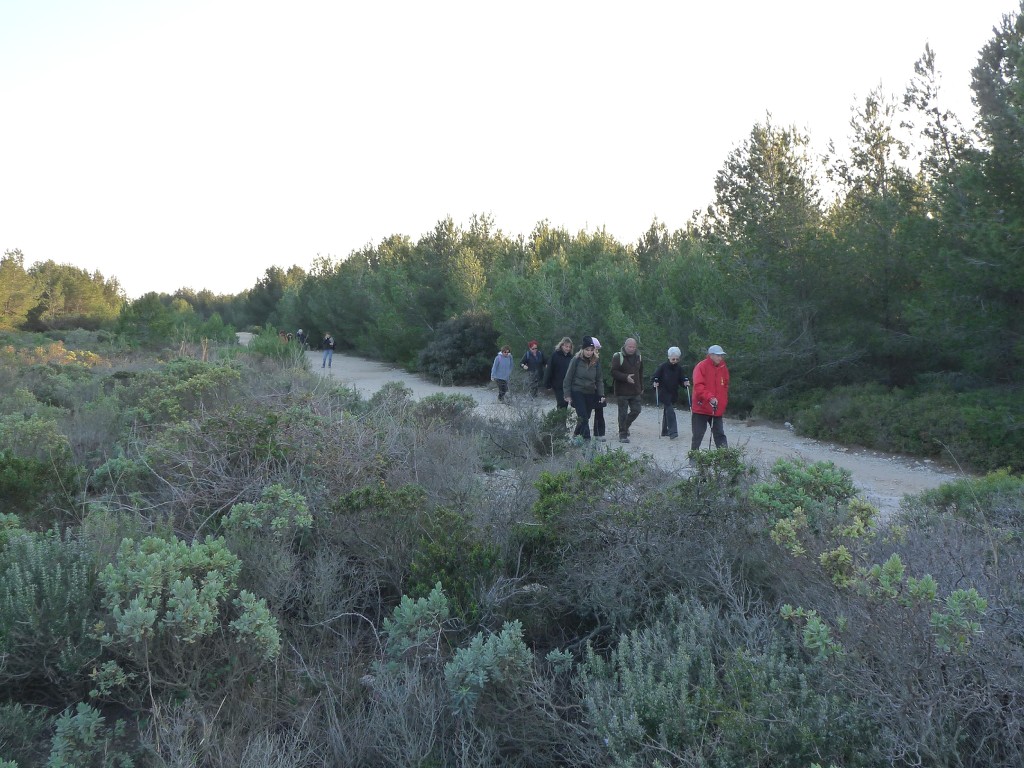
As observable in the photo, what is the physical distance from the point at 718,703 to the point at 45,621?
10.5ft

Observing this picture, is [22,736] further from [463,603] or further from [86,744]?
[463,603]

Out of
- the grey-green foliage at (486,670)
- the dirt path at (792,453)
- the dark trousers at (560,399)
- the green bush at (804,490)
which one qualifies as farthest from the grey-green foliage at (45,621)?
the dark trousers at (560,399)

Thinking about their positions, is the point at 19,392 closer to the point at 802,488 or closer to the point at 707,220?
the point at 802,488

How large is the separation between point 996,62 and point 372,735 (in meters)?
13.8

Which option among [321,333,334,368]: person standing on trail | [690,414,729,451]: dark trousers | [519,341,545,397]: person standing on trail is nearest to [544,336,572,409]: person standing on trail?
[519,341,545,397]: person standing on trail

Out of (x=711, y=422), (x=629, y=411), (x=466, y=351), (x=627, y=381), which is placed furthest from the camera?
(x=466, y=351)

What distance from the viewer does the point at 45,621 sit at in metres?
4.01

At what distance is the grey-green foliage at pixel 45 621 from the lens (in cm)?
392

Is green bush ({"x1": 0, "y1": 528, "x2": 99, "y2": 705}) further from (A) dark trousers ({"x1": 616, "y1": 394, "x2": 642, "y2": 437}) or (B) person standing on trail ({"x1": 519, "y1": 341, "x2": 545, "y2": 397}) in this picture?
(B) person standing on trail ({"x1": 519, "y1": 341, "x2": 545, "y2": 397})

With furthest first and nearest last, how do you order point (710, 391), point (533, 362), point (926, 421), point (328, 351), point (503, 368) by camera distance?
point (328, 351) → point (503, 368) → point (533, 362) → point (926, 421) → point (710, 391)

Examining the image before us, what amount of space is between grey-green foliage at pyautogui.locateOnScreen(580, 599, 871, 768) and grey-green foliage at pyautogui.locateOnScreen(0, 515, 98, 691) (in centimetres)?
249

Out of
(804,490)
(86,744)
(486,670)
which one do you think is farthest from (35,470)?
(804,490)

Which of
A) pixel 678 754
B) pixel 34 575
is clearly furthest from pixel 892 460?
pixel 34 575

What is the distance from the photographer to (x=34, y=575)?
14.0ft
